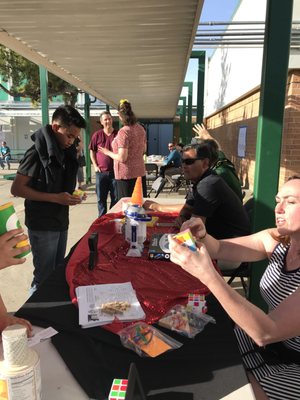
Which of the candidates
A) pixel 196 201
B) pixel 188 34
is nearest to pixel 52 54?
pixel 188 34

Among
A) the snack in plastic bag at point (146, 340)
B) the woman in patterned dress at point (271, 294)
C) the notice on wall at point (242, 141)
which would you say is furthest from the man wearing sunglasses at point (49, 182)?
the notice on wall at point (242, 141)

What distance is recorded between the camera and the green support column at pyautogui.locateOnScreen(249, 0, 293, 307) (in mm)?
Result: 2217

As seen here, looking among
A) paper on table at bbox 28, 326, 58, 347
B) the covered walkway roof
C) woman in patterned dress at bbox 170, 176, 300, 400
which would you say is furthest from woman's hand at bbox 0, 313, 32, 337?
the covered walkway roof

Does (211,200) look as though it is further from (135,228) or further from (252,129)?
(252,129)

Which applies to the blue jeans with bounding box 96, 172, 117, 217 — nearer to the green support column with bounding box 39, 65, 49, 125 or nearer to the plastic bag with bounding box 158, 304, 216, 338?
the green support column with bounding box 39, 65, 49, 125

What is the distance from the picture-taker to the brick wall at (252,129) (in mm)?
6191

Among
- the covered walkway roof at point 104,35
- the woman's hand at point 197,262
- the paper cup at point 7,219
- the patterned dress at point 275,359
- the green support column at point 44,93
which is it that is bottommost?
the patterned dress at point 275,359

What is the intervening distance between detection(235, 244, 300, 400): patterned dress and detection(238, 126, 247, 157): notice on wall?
8.51 m

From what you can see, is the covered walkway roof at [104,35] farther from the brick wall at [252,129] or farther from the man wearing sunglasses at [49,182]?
the brick wall at [252,129]

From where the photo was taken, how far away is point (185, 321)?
139cm

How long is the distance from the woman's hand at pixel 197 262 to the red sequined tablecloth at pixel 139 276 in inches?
13.3

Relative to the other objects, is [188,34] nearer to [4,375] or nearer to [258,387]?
[258,387]

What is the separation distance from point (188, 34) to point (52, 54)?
7.36 ft

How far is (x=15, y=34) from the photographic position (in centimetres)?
442
